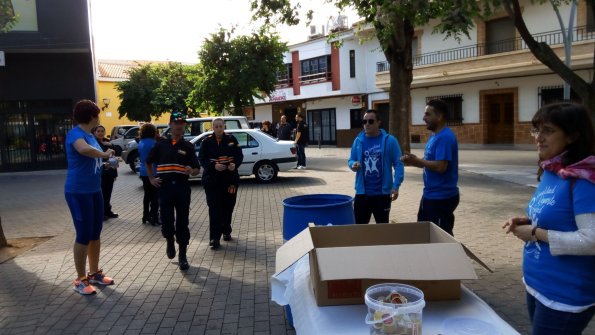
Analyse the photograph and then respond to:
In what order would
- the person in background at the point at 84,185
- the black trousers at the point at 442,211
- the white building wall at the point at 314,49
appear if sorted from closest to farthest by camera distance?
the black trousers at the point at 442,211 < the person in background at the point at 84,185 < the white building wall at the point at 314,49

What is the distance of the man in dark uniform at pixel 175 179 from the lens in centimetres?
558

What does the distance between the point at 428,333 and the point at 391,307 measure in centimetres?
27

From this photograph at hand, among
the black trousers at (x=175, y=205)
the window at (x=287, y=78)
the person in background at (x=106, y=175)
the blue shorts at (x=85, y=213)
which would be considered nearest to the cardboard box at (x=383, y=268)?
the blue shorts at (x=85, y=213)

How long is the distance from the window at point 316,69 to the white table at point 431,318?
1180 inches

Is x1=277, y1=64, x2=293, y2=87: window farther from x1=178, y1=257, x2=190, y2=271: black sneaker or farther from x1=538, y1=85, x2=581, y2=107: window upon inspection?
x1=178, y1=257, x2=190, y2=271: black sneaker

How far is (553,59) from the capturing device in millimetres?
→ 9828

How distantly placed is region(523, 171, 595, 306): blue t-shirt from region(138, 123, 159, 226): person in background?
6528 mm

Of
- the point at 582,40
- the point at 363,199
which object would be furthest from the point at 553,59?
the point at 582,40

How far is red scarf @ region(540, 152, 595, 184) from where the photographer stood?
2.04 m

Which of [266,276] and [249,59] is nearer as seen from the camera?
[266,276]

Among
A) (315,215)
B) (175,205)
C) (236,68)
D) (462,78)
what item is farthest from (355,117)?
(315,215)

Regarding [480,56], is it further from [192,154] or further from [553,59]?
[192,154]

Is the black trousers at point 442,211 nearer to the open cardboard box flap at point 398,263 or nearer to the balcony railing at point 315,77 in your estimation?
the open cardboard box flap at point 398,263

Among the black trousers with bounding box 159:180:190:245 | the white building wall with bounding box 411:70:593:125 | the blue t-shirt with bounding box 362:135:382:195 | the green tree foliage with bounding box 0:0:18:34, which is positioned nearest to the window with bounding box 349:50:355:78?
the white building wall with bounding box 411:70:593:125
